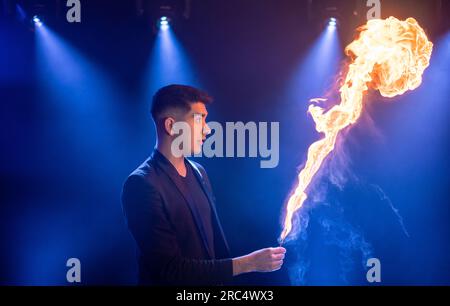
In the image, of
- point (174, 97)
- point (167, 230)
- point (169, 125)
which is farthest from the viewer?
point (174, 97)

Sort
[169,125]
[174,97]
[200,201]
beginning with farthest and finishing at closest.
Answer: [174,97]
[169,125]
[200,201]

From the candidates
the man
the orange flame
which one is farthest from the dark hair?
the orange flame

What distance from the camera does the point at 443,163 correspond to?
4027 millimetres

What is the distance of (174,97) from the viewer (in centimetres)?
399

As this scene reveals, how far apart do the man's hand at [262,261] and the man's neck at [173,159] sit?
0.86 meters

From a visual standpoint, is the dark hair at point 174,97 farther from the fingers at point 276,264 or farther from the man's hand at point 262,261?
the fingers at point 276,264

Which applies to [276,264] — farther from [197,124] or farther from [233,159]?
[197,124]

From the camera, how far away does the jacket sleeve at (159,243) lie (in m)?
3.61

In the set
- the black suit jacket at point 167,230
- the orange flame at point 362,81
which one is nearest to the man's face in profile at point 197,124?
the black suit jacket at point 167,230

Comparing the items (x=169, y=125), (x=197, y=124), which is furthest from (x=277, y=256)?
(x=169, y=125)

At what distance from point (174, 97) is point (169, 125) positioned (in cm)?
27

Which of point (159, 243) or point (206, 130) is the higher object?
point (206, 130)

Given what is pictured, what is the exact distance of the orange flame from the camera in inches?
156
